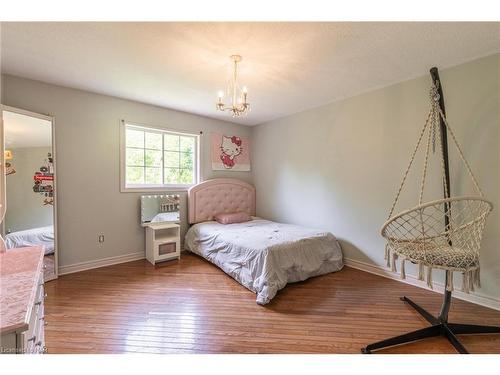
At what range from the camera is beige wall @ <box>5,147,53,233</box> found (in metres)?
2.26

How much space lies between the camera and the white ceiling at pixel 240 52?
170 cm

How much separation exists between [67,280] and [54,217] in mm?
756

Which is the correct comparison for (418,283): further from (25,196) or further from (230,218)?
(25,196)

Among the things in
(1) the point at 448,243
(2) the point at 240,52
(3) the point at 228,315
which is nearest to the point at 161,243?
(3) the point at 228,315

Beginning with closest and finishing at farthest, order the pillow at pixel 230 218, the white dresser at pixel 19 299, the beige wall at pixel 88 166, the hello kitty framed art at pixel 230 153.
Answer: the white dresser at pixel 19 299 < the beige wall at pixel 88 166 < the pillow at pixel 230 218 < the hello kitty framed art at pixel 230 153

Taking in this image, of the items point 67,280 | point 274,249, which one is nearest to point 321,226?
point 274,249

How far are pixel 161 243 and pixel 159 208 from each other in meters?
0.57

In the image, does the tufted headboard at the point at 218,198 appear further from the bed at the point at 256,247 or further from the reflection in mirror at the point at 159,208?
the reflection in mirror at the point at 159,208

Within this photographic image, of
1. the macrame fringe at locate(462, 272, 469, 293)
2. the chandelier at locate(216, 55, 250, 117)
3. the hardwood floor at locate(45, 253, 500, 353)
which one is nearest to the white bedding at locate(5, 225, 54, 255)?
the hardwood floor at locate(45, 253, 500, 353)

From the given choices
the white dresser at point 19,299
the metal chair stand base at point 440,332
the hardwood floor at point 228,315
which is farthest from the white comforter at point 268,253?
the white dresser at point 19,299

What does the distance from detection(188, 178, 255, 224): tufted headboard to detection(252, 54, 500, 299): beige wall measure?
32 cm

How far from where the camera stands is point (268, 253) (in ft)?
7.72

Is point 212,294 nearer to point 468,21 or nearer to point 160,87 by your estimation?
point 160,87

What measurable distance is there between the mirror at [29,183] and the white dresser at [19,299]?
141 cm
